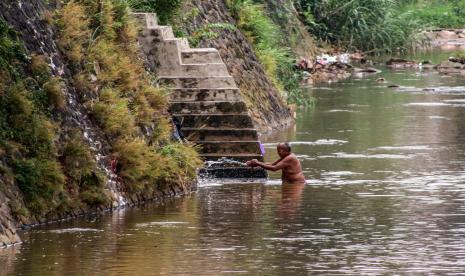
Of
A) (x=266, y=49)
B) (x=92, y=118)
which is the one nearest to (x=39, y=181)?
(x=92, y=118)

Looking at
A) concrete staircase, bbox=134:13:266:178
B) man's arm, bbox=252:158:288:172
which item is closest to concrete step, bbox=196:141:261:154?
concrete staircase, bbox=134:13:266:178

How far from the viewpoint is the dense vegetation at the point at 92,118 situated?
19.0 metres

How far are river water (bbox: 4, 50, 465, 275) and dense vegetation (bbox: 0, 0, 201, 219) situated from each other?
461 millimetres

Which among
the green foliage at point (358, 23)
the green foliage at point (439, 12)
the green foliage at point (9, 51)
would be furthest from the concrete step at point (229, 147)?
the green foliage at point (439, 12)

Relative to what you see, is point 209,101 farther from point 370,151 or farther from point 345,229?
point 345,229

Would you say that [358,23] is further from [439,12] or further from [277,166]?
[277,166]

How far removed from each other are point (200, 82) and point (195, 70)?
407 millimetres

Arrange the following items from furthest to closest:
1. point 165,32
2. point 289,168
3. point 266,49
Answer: point 266,49 → point 165,32 → point 289,168

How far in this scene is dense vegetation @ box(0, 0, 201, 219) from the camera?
62.3 ft

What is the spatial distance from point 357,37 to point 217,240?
49602mm

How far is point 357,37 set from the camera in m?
66.9

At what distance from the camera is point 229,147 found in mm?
25734

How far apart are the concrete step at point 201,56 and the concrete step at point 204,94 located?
0.83 meters

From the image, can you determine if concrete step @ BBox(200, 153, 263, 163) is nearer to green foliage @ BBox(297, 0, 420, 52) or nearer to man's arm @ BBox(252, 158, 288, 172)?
man's arm @ BBox(252, 158, 288, 172)
